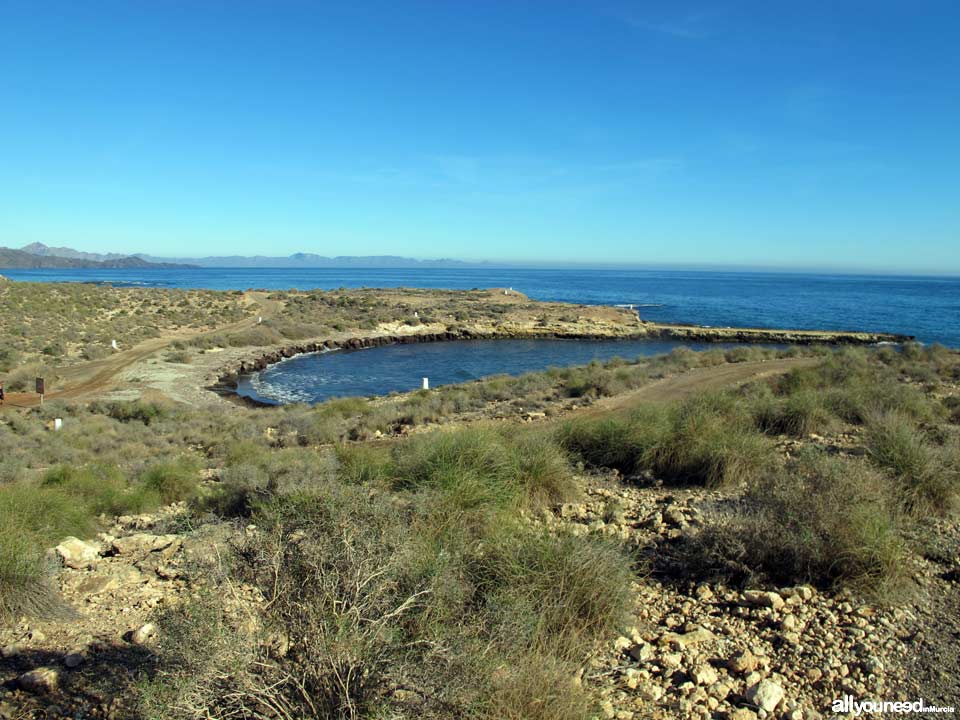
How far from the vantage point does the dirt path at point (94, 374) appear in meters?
23.9

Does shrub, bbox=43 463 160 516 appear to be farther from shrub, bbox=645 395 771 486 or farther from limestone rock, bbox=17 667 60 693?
shrub, bbox=645 395 771 486

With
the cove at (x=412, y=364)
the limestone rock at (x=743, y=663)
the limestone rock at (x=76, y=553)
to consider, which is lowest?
the cove at (x=412, y=364)

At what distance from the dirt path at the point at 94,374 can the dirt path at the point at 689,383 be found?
2096 cm

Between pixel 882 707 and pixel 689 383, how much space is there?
2007 centimetres

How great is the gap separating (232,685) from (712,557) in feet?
15.6

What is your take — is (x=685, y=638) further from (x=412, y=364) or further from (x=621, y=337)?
(x=621, y=337)

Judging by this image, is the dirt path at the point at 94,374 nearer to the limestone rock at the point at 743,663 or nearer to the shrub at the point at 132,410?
the shrub at the point at 132,410

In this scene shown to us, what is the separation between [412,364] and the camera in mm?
42844

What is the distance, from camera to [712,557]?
6137 millimetres

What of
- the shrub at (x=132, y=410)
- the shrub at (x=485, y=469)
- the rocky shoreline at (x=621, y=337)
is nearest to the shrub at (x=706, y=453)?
the shrub at (x=485, y=469)

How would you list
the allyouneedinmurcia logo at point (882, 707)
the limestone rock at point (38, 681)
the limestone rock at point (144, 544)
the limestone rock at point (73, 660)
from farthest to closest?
the limestone rock at point (144, 544), the limestone rock at point (73, 660), the limestone rock at point (38, 681), the allyouneedinmurcia logo at point (882, 707)

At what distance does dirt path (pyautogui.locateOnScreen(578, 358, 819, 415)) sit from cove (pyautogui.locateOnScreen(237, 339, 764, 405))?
47.1 feet

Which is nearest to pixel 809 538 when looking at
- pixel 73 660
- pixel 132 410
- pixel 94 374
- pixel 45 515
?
pixel 73 660

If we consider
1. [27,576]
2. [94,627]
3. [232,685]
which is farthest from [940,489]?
[27,576]
